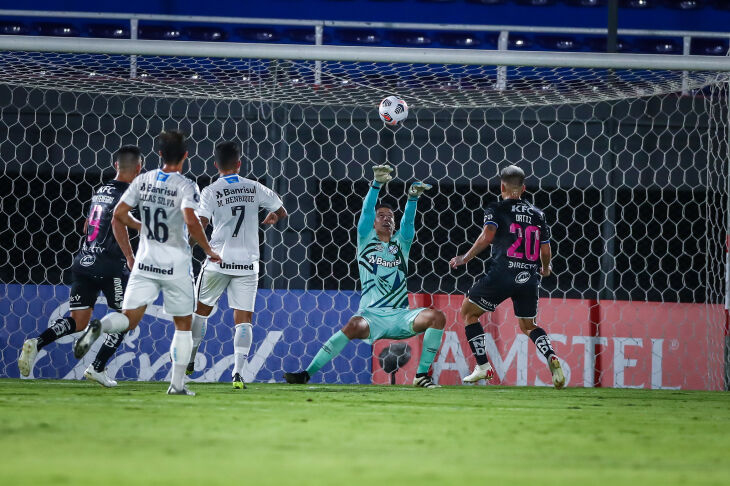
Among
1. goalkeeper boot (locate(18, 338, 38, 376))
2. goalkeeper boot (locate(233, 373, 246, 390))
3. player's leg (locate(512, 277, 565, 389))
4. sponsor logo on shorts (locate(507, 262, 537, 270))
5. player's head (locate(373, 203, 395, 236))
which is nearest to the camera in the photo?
goalkeeper boot (locate(18, 338, 38, 376))

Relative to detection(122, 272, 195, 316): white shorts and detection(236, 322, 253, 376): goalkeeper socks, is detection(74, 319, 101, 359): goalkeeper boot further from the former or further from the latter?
detection(236, 322, 253, 376): goalkeeper socks

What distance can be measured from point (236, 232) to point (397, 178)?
434 cm

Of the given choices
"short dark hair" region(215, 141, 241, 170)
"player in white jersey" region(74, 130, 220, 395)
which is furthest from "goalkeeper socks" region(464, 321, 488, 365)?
"player in white jersey" region(74, 130, 220, 395)

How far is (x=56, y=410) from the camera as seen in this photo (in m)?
4.68

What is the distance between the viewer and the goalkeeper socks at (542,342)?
297 inches

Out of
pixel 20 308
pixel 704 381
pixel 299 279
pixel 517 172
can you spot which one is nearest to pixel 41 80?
pixel 20 308

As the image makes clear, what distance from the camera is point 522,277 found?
7.73m

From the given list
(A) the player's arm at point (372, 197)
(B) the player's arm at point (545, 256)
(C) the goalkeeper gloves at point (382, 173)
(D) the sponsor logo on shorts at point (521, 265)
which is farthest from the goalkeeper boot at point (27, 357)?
(B) the player's arm at point (545, 256)

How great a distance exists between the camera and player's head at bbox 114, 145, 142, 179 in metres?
7.06

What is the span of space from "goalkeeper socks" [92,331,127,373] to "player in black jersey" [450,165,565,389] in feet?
9.18

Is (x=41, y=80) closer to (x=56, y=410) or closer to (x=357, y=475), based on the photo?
(x=56, y=410)

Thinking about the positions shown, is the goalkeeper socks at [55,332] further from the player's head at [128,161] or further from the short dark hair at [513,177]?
the short dark hair at [513,177]

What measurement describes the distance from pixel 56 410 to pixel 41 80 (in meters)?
5.16

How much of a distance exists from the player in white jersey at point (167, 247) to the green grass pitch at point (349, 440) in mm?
380
